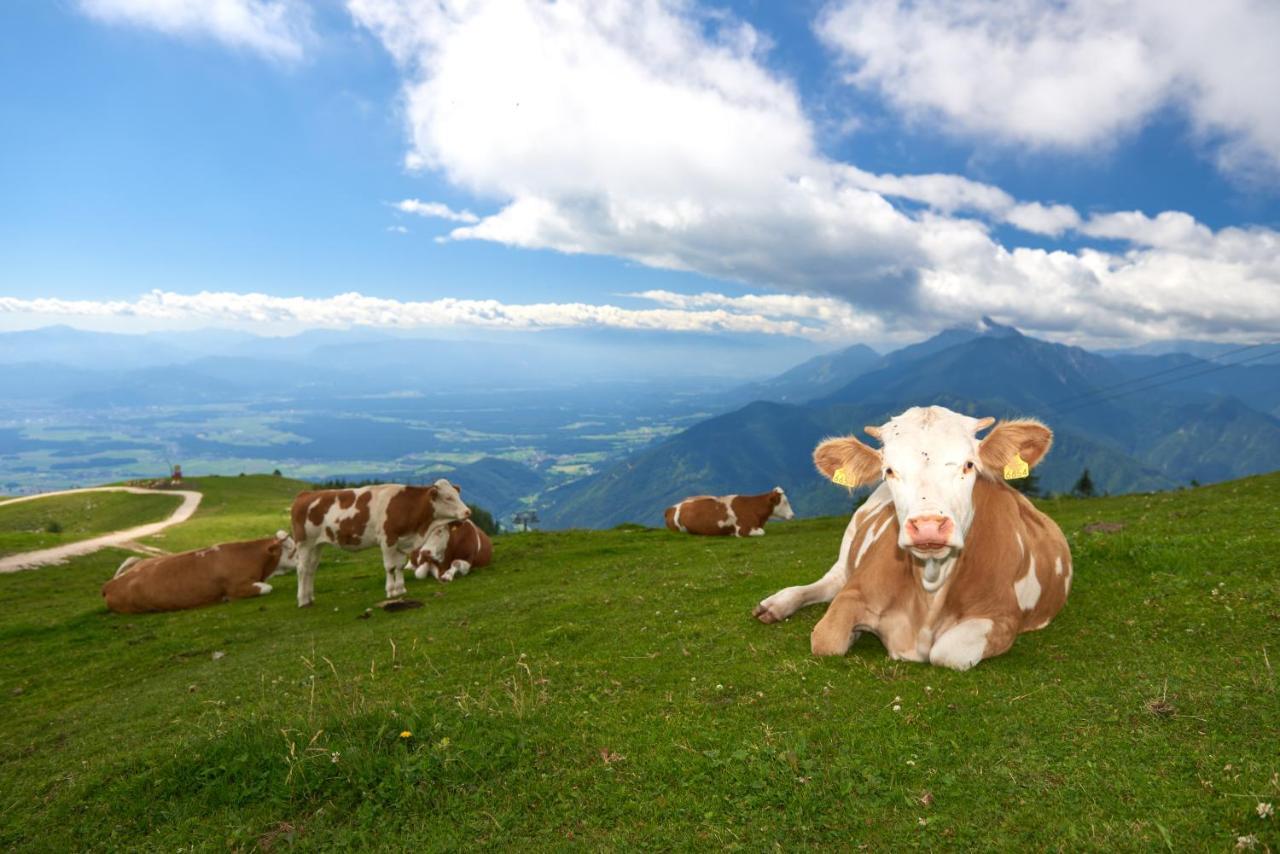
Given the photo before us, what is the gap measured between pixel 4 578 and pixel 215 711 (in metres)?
26.2

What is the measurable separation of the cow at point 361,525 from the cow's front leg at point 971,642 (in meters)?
13.4

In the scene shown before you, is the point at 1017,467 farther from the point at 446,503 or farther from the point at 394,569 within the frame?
the point at 394,569

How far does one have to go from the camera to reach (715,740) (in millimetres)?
4887

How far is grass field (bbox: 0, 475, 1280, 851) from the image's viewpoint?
151 inches

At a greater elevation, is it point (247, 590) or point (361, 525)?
point (361, 525)

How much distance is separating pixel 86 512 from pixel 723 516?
184 ft

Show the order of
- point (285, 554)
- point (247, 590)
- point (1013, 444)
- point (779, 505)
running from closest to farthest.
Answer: point (1013, 444) → point (247, 590) → point (285, 554) → point (779, 505)

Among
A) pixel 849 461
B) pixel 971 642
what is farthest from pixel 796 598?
pixel 971 642

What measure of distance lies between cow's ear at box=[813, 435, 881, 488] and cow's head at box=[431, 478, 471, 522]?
11952 millimetres

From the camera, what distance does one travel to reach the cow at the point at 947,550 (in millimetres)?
5840

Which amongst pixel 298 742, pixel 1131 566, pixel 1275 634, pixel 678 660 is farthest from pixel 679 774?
pixel 1131 566

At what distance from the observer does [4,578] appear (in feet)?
78.5

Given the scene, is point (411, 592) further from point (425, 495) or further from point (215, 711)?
point (215, 711)

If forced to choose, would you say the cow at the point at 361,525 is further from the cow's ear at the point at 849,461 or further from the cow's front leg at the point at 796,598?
the cow's ear at the point at 849,461
